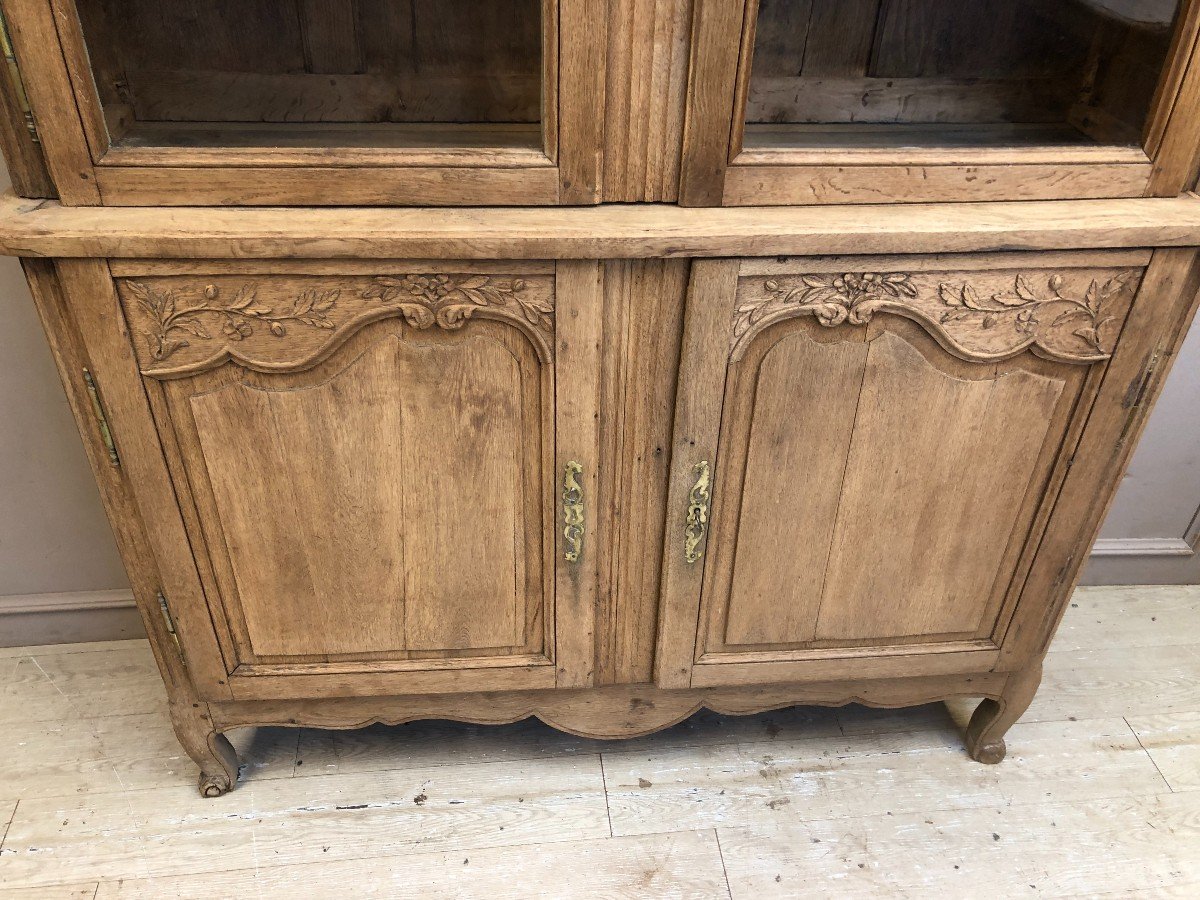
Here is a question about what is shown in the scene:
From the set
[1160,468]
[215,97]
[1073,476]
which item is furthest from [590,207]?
[1160,468]

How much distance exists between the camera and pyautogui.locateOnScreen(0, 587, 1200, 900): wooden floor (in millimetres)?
1380

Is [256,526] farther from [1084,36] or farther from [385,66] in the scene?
[1084,36]

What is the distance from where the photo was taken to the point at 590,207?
3.51 ft

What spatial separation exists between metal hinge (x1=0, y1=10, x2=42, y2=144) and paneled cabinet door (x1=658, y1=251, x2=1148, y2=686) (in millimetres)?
763

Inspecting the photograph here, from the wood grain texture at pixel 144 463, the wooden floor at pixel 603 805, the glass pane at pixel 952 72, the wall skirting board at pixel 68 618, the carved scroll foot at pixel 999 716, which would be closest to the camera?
the wood grain texture at pixel 144 463

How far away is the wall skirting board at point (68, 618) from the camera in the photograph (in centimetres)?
171

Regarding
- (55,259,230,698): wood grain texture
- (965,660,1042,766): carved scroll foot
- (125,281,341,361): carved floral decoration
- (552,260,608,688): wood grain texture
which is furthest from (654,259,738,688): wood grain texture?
(55,259,230,698): wood grain texture

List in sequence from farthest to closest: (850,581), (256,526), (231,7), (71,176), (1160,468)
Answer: (1160,468)
(850,581)
(256,526)
(231,7)
(71,176)

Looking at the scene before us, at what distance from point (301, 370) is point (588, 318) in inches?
14.3

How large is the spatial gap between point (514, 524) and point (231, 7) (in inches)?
→ 29.9

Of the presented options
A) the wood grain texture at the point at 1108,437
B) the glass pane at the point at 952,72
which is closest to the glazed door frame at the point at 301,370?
the glass pane at the point at 952,72

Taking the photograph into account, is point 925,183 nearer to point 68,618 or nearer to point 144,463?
point 144,463

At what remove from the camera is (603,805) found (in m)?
1.49

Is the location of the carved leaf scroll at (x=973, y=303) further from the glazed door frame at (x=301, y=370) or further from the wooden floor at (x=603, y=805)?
the wooden floor at (x=603, y=805)
